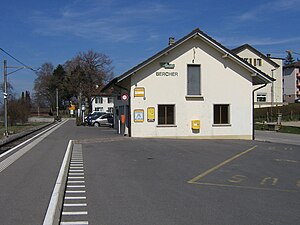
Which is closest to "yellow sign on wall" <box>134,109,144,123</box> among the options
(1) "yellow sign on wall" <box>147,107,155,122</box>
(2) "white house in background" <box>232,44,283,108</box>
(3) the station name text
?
(1) "yellow sign on wall" <box>147,107,155,122</box>

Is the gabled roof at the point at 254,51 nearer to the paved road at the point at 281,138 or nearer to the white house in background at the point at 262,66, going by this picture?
the white house in background at the point at 262,66

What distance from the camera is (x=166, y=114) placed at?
2667cm

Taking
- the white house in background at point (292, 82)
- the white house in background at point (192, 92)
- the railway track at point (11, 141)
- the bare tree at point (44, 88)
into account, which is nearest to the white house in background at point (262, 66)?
the white house in background at point (292, 82)

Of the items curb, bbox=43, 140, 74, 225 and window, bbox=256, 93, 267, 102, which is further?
window, bbox=256, 93, 267, 102

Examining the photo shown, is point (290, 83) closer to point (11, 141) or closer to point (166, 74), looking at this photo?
point (166, 74)

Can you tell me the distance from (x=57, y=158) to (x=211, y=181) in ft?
23.9

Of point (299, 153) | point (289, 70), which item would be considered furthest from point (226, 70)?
point (289, 70)

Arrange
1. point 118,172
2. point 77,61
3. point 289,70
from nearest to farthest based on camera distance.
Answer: point 118,172 → point 77,61 → point 289,70

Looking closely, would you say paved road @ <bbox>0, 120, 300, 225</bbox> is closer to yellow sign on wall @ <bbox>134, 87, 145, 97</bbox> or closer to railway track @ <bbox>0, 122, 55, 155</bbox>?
railway track @ <bbox>0, 122, 55, 155</bbox>

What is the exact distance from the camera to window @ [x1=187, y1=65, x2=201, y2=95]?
27016mm

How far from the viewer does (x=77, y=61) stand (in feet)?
244

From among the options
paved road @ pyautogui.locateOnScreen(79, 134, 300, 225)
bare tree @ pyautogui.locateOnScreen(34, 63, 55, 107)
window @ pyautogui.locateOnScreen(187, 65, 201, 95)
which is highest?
bare tree @ pyautogui.locateOnScreen(34, 63, 55, 107)

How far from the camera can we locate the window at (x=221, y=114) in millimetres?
27469

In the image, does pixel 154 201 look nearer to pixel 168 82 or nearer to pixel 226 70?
pixel 168 82
